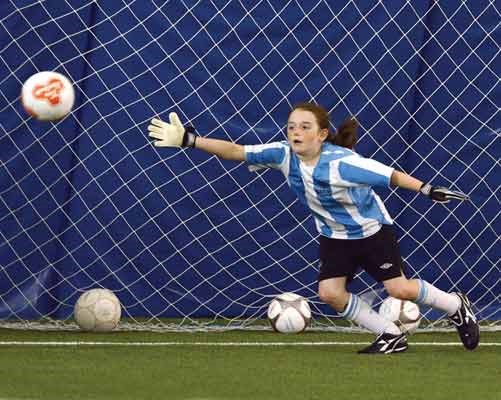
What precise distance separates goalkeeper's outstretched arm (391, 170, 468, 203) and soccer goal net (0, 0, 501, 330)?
212 cm

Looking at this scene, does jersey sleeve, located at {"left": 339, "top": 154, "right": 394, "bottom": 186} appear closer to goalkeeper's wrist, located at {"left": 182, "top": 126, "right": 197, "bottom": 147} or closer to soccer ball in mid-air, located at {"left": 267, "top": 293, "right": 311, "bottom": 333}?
goalkeeper's wrist, located at {"left": 182, "top": 126, "right": 197, "bottom": 147}

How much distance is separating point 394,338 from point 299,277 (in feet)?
7.12

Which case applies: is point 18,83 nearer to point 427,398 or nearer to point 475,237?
point 475,237

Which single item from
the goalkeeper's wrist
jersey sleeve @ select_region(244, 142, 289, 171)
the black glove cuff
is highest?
the goalkeeper's wrist

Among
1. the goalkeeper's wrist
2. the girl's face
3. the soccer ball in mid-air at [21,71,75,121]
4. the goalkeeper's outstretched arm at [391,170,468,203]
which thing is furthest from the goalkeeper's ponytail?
the soccer ball in mid-air at [21,71,75,121]

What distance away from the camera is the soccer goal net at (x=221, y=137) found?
8461 mm

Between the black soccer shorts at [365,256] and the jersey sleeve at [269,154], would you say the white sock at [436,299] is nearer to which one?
the black soccer shorts at [365,256]

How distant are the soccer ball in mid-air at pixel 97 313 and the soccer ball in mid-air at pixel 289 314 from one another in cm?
90

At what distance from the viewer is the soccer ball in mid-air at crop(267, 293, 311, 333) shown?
787cm

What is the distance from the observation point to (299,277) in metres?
8.91

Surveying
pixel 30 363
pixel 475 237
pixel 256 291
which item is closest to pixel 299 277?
pixel 256 291

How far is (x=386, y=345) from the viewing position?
266 inches

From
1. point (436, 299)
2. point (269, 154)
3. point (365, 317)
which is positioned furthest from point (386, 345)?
point (269, 154)

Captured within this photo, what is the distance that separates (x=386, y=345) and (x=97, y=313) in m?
1.82
